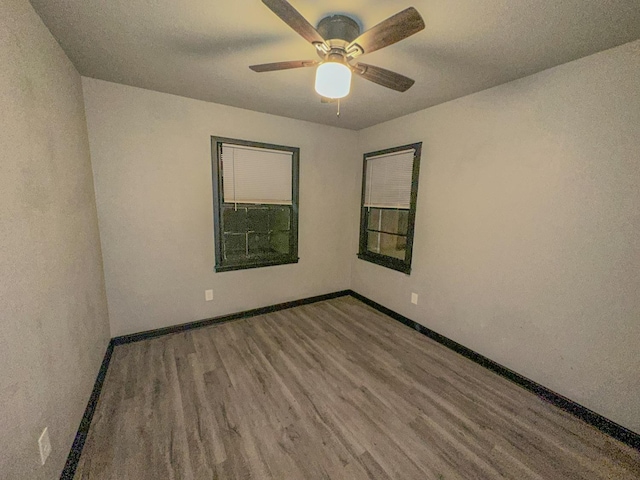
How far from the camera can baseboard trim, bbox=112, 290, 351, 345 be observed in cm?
261

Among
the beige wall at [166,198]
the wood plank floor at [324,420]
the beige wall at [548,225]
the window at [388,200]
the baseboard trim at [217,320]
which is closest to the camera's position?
the wood plank floor at [324,420]

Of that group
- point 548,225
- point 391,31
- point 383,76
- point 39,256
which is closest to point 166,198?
point 39,256

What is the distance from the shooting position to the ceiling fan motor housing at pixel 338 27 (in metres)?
1.40

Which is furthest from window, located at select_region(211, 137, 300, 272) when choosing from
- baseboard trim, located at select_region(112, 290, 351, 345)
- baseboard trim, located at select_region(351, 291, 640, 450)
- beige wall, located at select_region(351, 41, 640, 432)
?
baseboard trim, located at select_region(351, 291, 640, 450)

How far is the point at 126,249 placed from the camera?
8.14 feet

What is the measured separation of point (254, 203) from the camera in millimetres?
3070

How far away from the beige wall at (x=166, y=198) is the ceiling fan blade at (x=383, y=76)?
180 centimetres

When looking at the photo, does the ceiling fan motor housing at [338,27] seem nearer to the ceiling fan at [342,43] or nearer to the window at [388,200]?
the ceiling fan at [342,43]

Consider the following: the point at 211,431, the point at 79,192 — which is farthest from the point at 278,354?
the point at 79,192

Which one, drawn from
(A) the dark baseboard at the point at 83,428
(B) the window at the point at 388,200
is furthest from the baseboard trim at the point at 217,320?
(B) the window at the point at 388,200

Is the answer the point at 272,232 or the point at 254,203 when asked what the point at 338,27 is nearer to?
the point at 254,203

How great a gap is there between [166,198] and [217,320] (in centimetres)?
153

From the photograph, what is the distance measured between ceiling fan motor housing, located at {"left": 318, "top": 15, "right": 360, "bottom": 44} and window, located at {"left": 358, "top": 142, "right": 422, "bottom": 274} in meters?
1.72

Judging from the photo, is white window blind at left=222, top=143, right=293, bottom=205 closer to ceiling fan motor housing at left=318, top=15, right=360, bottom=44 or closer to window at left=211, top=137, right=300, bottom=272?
window at left=211, top=137, right=300, bottom=272
